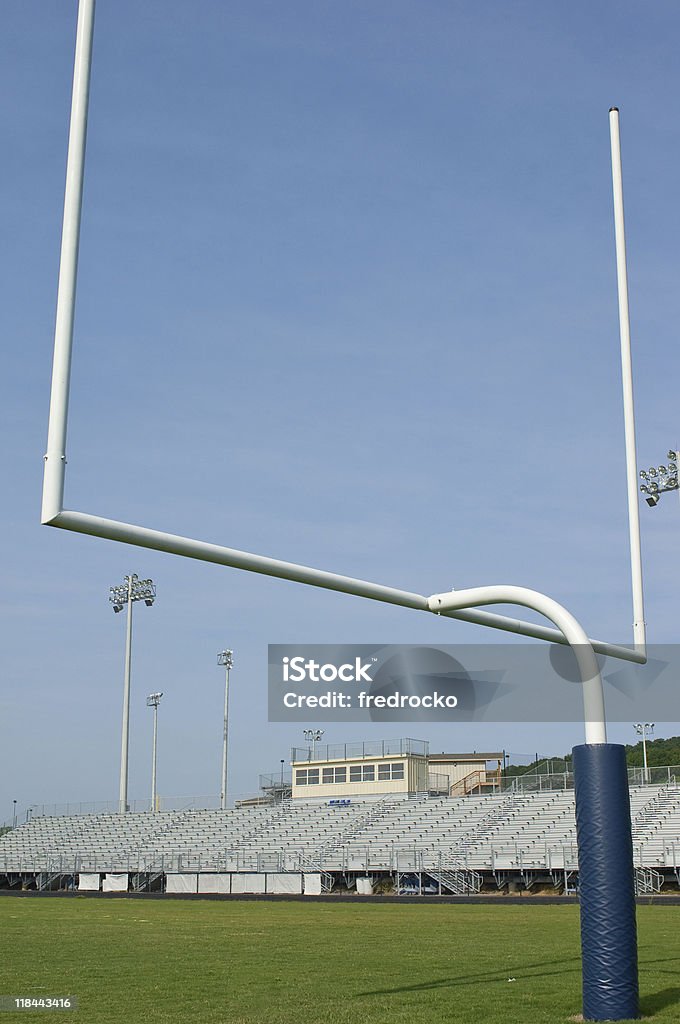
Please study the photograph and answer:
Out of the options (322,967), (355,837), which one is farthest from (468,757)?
(322,967)

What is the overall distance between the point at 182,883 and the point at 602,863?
2387 centimetres

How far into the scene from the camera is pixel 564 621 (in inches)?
271

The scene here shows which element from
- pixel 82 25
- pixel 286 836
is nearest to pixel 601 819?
pixel 82 25

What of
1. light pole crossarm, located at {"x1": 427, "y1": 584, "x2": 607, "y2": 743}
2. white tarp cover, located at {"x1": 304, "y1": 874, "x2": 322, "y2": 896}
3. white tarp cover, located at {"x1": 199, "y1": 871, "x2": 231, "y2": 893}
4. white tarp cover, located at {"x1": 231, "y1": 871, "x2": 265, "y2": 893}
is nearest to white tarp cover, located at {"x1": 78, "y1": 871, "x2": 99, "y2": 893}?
white tarp cover, located at {"x1": 199, "y1": 871, "x2": 231, "y2": 893}

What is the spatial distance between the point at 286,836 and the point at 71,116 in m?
29.8

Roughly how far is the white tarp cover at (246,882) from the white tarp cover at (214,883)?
0.57ft

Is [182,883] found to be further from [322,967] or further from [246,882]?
[322,967]

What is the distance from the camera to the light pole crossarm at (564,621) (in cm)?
669

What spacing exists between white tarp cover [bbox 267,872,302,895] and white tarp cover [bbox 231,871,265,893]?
27 cm

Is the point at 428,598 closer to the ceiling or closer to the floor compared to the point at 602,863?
closer to the ceiling

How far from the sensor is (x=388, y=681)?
26250 mm

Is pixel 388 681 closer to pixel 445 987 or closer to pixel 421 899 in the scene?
pixel 421 899

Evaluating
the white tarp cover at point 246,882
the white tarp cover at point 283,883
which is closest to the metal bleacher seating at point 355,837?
the white tarp cover at point 283,883

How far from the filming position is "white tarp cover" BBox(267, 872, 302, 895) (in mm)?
26641
